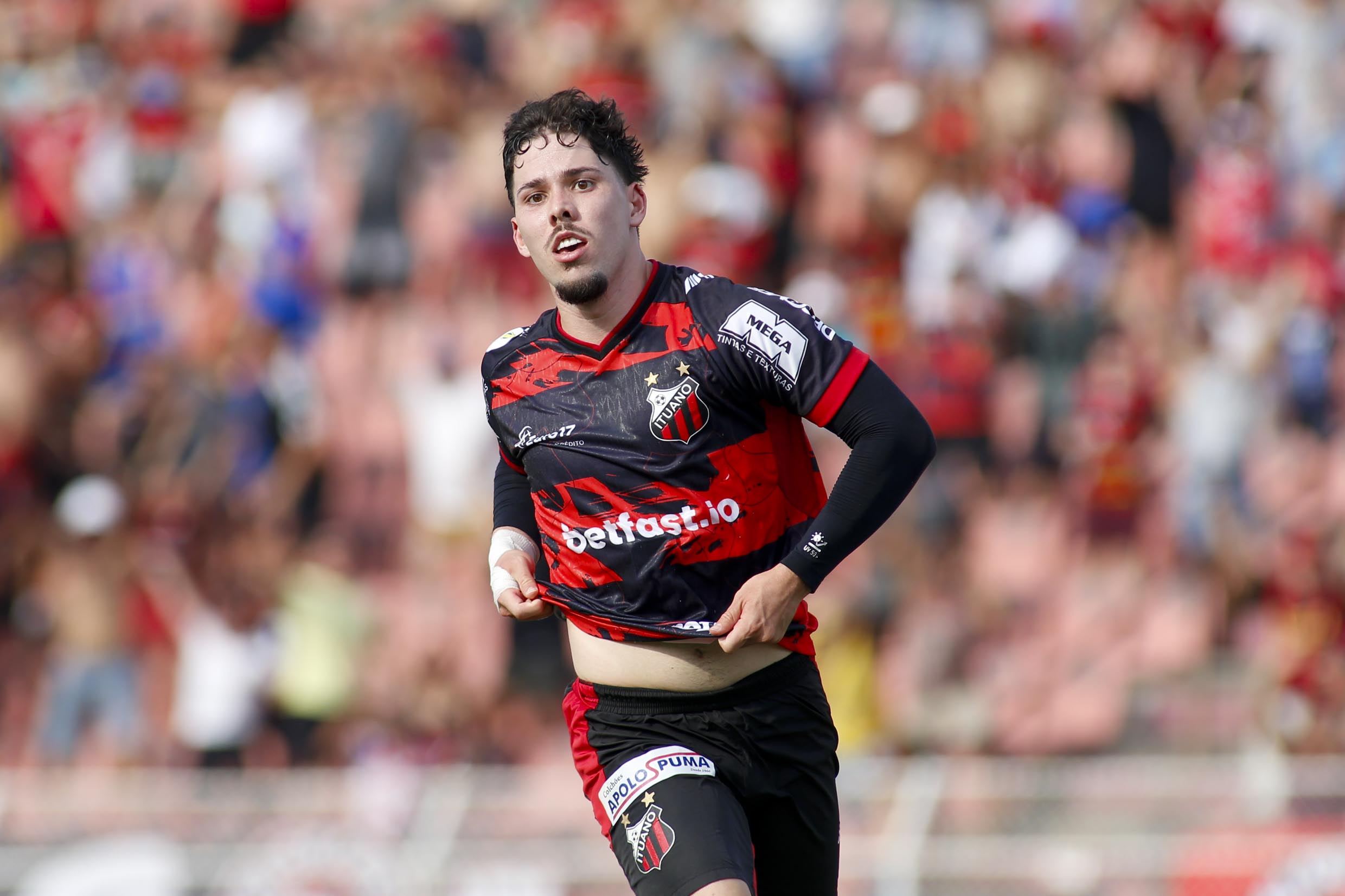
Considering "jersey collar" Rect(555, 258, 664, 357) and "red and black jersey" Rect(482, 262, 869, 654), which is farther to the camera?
"jersey collar" Rect(555, 258, 664, 357)

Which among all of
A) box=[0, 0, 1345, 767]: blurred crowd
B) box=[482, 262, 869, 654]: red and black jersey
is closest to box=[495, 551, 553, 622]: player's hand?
box=[482, 262, 869, 654]: red and black jersey

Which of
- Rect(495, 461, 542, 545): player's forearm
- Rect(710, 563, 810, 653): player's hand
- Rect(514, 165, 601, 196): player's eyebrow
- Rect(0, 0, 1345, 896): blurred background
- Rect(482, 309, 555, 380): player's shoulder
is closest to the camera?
Rect(710, 563, 810, 653): player's hand

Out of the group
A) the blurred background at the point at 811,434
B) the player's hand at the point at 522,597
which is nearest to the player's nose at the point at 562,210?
the player's hand at the point at 522,597

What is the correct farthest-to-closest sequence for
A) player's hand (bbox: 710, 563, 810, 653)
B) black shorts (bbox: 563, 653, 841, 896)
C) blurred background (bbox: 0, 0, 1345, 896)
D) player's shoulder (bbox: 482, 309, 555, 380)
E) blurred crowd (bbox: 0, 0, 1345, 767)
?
1. blurred crowd (bbox: 0, 0, 1345, 767)
2. blurred background (bbox: 0, 0, 1345, 896)
3. player's shoulder (bbox: 482, 309, 555, 380)
4. black shorts (bbox: 563, 653, 841, 896)
5. player's hand (bbox: 710, 563, 810, 653)

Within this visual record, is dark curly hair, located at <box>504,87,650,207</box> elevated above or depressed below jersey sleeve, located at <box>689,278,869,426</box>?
above

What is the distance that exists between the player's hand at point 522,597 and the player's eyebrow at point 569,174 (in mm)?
952

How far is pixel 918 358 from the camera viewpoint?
36.3 ft

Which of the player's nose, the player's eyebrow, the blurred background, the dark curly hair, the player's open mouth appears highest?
the dark curly hair

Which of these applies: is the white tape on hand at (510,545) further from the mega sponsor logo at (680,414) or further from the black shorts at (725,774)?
the mega sponsor logo at (680,414)

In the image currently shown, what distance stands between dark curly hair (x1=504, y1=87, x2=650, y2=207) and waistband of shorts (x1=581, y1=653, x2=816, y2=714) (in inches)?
50.5

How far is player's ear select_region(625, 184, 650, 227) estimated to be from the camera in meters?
4.45

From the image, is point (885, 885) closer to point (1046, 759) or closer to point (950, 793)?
point (950, 793)

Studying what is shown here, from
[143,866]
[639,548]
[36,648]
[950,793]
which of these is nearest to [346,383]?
[36,648]

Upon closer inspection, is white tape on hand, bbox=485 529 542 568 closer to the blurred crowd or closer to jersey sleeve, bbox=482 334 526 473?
jersey sleeve, bbox=482 334 526 473
